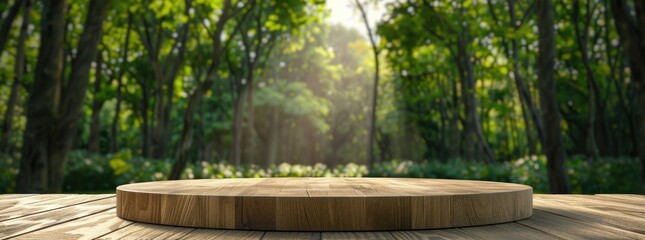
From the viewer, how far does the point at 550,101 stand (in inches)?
310

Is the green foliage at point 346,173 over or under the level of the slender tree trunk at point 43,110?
under

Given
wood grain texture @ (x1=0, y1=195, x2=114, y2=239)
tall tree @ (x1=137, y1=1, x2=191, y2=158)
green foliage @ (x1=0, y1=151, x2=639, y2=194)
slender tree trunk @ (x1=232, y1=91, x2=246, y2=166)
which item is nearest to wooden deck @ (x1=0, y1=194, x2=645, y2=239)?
wood grain texture @ (x1=0, y1=195, x2=114, y2=239)

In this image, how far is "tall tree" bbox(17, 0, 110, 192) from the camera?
6980 millimetres

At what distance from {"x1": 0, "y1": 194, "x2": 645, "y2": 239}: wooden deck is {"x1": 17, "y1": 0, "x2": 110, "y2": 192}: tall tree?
4627 millimetres

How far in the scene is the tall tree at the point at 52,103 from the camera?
698 centimetres

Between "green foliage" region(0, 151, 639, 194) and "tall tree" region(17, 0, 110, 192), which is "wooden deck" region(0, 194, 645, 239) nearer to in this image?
"tall tree" region(17, 0, 110, 192)

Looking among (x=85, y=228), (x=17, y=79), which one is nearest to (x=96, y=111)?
(x=17, y=79)

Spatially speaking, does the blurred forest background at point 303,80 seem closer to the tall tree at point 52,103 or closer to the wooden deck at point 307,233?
the tall tree at point 52,103

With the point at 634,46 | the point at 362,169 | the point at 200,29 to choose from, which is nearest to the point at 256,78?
the point at 200,29

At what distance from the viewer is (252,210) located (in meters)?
1.97

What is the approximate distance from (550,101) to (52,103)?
6.95 meters

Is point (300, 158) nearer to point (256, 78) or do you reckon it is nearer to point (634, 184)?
point (256, 78)

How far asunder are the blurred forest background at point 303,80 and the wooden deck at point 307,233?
471 cm

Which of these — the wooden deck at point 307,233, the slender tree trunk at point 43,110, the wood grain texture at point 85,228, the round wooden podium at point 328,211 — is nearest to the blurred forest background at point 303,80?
the slender tree trunk at point 43,110
